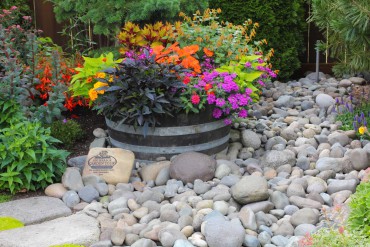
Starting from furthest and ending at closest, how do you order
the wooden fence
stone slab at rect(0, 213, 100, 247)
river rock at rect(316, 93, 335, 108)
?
the wooden fence < river rock at rect(316, 93, 335, 108) < stone slab at rect(0, 213, 100, 247)

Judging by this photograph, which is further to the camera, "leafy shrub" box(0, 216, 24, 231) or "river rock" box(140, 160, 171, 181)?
"river rock" box(140, 160, 171, 181)

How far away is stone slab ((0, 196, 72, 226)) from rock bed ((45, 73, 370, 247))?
114 millimetres

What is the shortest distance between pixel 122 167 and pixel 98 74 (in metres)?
0.89

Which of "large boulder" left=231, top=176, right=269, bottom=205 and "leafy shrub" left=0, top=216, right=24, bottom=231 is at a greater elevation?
"large boulder" left=231, top=176, right=269, bottom=205

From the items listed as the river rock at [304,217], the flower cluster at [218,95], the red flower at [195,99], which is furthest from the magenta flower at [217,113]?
the river rock at [304,217]

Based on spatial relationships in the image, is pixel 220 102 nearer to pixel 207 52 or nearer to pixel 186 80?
pixel 186 80

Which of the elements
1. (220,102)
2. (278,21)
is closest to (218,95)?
(220,102)

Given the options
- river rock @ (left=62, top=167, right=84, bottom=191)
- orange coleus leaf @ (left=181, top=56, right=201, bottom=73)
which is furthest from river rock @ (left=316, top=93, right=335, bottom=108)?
river rock @ (left=62, top=167, right=84, bottom=191)

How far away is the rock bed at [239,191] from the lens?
360 centimetres

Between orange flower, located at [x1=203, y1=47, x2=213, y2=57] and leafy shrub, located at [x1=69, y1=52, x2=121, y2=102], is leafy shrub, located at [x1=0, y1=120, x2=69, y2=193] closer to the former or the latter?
leafy shrub, located at [x1=69, y1=52, x2=121, y2=102]

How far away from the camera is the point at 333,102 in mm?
6051

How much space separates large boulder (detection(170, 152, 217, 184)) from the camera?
4457mm

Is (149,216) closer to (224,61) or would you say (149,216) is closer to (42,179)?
(42,179)

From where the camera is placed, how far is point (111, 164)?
4.60 meters
